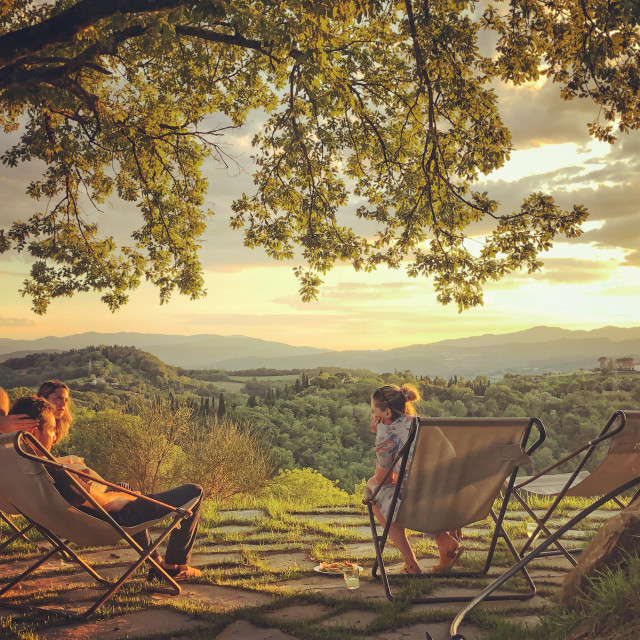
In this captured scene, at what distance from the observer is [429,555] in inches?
187

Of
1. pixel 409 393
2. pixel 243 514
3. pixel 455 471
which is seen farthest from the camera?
pixel 243 514

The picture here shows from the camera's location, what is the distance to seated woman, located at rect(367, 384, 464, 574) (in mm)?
3971

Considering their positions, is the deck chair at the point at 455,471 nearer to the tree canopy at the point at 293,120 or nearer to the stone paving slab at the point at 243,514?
the stone paving slab at the point at 243,514

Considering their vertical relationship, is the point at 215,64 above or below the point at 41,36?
above

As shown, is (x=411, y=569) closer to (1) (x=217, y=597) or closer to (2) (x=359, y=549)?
(2) (x=359, y=549)

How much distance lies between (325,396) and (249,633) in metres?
23.7

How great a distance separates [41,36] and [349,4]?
310 centimetres

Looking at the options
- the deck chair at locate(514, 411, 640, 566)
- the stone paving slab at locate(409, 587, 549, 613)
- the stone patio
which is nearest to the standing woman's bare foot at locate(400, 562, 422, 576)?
the stone patio

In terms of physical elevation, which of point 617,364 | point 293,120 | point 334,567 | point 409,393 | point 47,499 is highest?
point 293,120

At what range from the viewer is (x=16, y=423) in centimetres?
382

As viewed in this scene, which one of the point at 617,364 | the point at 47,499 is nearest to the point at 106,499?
the point at 47,499

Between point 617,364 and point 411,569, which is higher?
point 617,364

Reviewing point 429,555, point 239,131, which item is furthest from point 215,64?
point 429,555

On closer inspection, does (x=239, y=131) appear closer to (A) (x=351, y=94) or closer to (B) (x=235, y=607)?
(A) (x=351, y=94)
